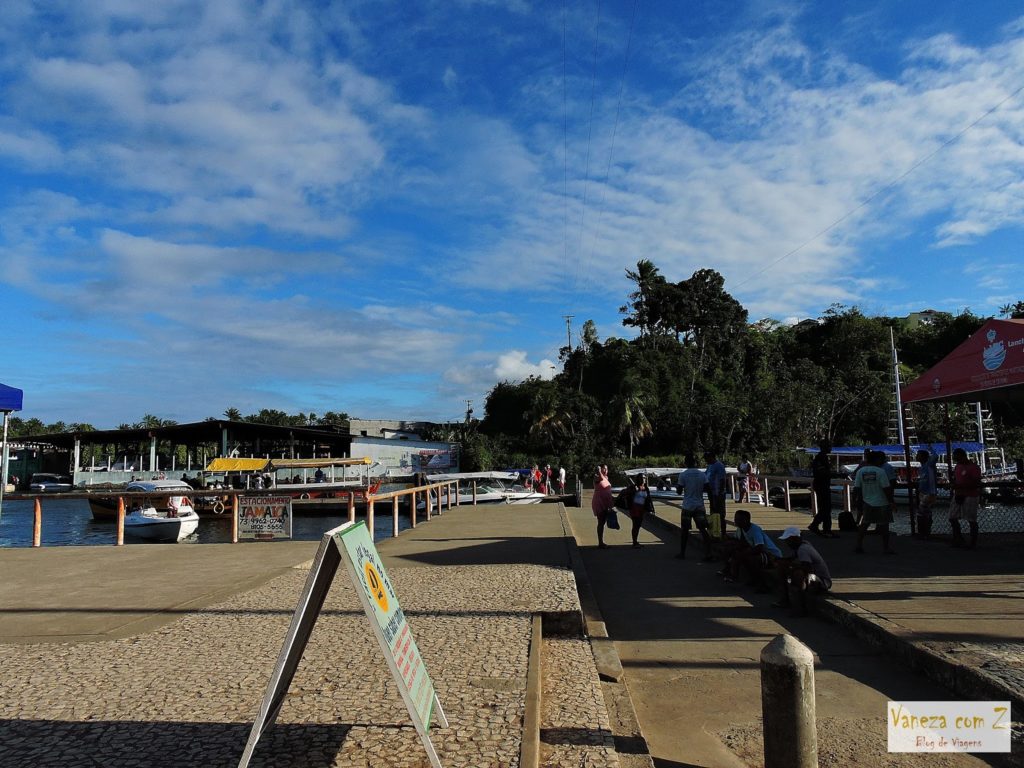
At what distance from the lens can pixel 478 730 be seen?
3.90 m

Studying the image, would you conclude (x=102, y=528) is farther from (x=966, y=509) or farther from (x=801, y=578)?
(x=966, y=509)

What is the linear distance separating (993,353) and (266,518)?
13620mm

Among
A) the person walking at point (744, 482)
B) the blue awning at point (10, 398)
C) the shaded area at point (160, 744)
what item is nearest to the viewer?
the shaded area at point (160, 744)

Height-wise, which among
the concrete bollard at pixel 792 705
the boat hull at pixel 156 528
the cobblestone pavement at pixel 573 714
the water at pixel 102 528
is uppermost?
the concrete bollard at pixel 792 705

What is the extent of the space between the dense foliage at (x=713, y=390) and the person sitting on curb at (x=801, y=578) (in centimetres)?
4497

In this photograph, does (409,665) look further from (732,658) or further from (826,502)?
(826,502)

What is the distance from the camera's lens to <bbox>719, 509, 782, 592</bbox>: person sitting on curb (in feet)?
29.6

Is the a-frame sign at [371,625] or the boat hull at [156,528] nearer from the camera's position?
the a-frame sign at [371,625]

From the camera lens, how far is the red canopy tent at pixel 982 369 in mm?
9320

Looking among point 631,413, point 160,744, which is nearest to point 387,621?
point 160,744

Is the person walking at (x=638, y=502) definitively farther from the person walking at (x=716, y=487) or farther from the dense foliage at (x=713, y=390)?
the dense foliage at (x=713, y=390)

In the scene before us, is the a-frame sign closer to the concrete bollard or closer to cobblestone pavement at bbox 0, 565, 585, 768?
cobblestone pavement at bbox 0, 565, 585, 768

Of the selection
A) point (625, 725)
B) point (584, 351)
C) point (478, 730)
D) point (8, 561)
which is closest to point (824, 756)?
point (625, 725)

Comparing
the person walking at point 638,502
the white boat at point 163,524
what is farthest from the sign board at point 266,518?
the white boat at point 163,524
